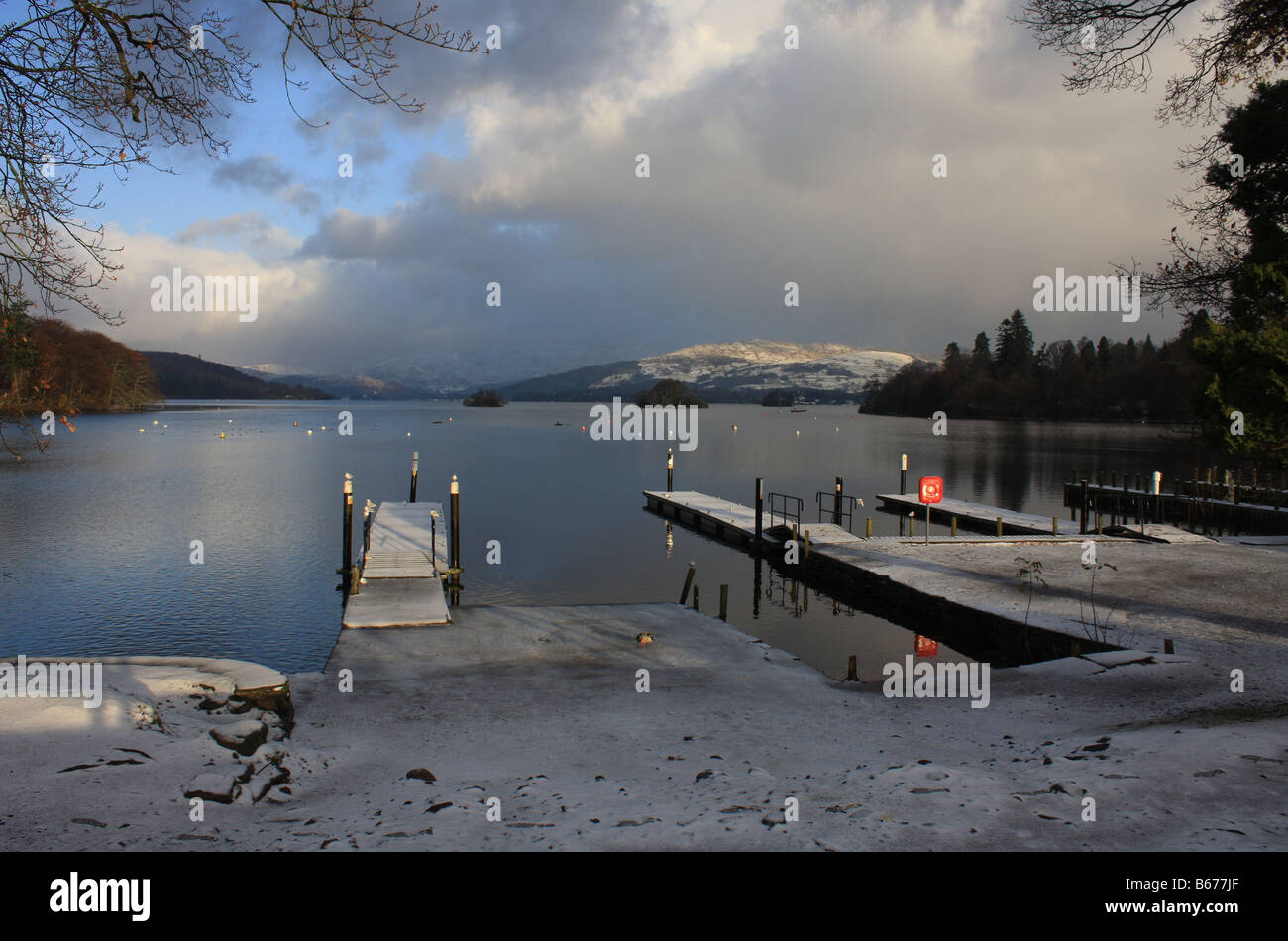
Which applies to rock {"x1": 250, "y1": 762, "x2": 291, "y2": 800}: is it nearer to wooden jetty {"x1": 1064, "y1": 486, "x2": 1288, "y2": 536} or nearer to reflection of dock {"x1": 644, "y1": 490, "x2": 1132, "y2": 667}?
reflection of dock {"x1": 644, "y1": 490, "x2": 1132, "y2": 667}

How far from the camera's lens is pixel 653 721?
1007 centimetres

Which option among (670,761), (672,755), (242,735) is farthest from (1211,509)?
(242,735)

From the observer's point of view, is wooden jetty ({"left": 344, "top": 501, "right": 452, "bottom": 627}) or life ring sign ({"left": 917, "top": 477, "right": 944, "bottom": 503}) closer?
wooden jetty ({"left": 344, "top": 501, "right": 452, "bottom": 627})

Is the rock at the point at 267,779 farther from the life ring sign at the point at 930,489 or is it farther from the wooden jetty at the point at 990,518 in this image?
the wooden jetty at the point at 990,518

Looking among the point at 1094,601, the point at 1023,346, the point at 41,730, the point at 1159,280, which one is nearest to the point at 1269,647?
the point at 1094,601

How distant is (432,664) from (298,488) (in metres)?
42.4

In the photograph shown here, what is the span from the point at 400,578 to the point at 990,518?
86.0ft

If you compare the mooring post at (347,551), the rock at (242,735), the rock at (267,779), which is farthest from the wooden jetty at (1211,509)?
the rock at (267,779)

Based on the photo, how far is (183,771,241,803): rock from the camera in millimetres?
6043

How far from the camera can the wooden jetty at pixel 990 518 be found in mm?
32188

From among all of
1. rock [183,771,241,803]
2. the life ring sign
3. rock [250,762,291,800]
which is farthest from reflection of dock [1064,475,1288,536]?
rock [183,771,241,803]

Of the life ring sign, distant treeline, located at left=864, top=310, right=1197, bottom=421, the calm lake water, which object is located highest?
distant treeline, located at left=864, top=310, right=1197, bottom=421

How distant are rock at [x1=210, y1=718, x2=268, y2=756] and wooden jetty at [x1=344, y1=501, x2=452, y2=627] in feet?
26.1
